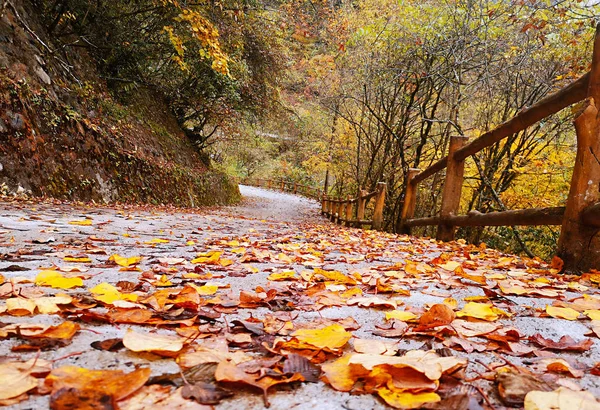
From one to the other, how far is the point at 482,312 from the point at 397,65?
7.42 meters

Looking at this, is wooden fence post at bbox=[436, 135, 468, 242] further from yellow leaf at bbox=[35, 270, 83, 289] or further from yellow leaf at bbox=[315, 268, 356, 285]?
yellow leaf at bbox=[35, 270, 83, 289]

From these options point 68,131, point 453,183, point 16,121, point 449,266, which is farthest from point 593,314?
point 68,131

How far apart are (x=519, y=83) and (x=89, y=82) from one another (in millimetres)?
8219

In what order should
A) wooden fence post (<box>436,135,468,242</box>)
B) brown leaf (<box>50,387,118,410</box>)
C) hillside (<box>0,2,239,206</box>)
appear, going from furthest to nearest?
hillside (<box>0,2,239,206</box>) → wooden fence post (<box>436,135,468,242</box>) → brown leaf (<box>50,387,118,410</box>)

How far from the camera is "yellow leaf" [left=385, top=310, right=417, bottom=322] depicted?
110 centimetres

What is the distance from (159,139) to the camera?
9.28 metres

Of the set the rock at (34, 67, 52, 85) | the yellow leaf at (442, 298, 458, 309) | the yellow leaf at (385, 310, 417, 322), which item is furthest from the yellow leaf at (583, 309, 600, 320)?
the rock at (34, 67, 52, 85)

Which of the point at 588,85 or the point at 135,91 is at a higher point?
the point at 135,91

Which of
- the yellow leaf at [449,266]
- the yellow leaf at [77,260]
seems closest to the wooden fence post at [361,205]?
the yellow leaf at [449,266]

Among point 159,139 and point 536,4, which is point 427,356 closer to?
point 536,4

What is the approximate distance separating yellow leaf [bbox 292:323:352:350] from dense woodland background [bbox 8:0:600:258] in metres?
5.09

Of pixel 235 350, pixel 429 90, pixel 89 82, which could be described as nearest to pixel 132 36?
pixel 89 82

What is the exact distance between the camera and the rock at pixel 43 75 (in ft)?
18.0

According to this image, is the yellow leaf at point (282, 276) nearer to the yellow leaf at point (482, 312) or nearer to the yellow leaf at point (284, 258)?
the yellow leaf at point (284, 258)
